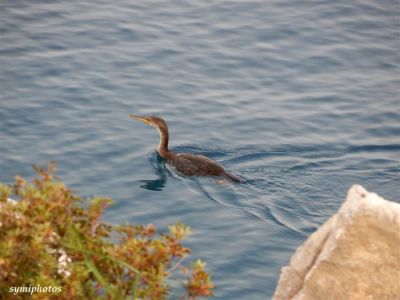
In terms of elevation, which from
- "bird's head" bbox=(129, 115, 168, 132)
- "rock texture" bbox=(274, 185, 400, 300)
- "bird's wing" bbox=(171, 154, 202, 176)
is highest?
"rock texture" bbox=(274, 185, 400, 300)

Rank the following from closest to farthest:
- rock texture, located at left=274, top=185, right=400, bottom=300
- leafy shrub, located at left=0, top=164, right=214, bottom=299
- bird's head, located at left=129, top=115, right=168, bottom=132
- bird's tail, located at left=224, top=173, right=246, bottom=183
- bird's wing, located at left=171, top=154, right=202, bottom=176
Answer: leafy shrub, located at left=0, top=164, right=214, bottom=299, rock texture, located at left=274, top=185, right=400, bottom=300, bird's tail, located at left=224, top=173, right=246, bottom=183, bird's wing, located at left=171, top=154, right=202, bottom=176, bird's head, located at left=129, top=115, right=168, bottom=132

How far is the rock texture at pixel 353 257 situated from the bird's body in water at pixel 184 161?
625 cm

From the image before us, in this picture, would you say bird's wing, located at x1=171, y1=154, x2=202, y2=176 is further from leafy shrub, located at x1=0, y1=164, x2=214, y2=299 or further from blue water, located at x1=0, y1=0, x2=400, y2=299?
leafy shrub, located at x1=0, y1=164, x2=214, y2=299

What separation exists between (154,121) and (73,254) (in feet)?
27.2

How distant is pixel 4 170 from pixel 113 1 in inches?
303

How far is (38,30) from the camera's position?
17719 mm

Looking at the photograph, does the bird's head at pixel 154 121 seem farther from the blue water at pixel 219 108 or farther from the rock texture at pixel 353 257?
the rock texture at pixel 353 257

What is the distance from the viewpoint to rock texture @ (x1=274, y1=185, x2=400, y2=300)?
6.18 metres

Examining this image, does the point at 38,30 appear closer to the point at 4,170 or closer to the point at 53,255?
the point at 4,170

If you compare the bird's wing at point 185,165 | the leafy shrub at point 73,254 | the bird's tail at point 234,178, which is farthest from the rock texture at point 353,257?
the bird's wing at point 185,165

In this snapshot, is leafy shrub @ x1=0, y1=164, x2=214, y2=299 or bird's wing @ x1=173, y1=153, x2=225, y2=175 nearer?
leafy shrub @ x1=0, y1=164, x2=214, y2=299

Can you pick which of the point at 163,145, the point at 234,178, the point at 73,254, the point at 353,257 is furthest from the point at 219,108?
the point at 73,254

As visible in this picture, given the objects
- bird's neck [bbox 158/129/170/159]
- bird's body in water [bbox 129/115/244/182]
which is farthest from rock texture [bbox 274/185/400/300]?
bird's neck [bbox 158/129/170/159]

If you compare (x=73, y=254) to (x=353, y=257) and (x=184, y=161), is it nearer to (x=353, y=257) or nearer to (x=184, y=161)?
(x=353, y=257)
